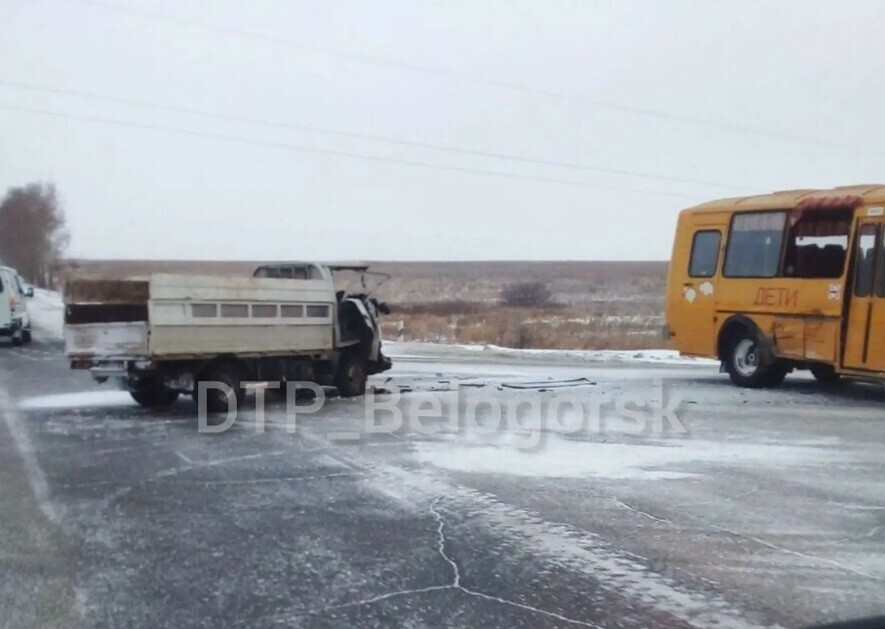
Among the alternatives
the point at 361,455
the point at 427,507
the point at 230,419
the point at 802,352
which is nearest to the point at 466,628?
the point at 427,507

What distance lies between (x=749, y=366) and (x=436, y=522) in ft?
35.1

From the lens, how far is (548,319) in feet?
142

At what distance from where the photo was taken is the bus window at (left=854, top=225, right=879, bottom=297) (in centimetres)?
1509

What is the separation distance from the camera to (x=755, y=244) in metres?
17.0

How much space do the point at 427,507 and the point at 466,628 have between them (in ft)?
8.92

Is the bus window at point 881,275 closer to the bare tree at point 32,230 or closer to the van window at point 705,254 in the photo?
the van window at point 705,254

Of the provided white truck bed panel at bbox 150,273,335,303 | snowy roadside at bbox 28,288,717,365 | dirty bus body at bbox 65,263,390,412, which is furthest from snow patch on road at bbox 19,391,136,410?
snowy roadside at bbox 28,288,717,365

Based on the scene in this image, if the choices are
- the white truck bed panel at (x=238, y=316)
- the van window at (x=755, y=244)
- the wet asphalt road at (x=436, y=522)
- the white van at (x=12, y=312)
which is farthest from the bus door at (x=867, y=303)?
the white van at (x=12, y=312)

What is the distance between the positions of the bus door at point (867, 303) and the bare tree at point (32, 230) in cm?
7848

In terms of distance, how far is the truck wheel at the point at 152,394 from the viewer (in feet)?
44.9

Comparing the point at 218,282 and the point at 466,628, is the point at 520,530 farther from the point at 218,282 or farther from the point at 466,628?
the point at 218,282

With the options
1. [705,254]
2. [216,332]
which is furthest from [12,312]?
[705,254]

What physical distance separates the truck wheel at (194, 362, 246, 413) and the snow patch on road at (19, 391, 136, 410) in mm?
1599

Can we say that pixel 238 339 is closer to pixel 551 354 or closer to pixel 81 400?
pixel 81 400
